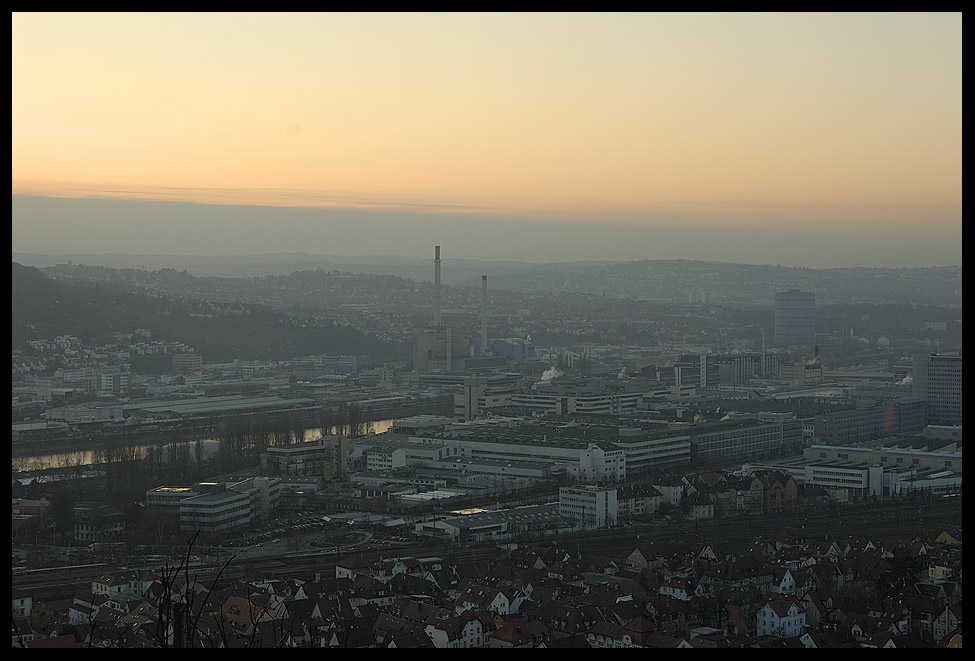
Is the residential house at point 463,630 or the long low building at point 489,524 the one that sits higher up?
the residential house at point 463,630

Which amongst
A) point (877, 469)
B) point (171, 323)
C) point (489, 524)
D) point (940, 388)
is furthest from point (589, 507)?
point (171, 323)

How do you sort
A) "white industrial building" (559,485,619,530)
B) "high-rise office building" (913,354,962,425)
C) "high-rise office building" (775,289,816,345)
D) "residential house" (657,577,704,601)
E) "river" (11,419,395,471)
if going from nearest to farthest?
"residential house" (657,577,704,601), "white industrial building" (559,485,619,530), "river" (11,419,395,471), "high-rise office building" (913,354,962,425), "high-rise office building" (775,289,816,345)

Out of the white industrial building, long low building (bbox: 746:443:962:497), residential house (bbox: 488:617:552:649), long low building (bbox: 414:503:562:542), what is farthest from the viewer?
long low building (bbox: 746:443:962:497)

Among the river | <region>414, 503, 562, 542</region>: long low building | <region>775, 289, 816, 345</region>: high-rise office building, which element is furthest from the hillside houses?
<region>775, 289, 816, 345</region>: high-rise office building

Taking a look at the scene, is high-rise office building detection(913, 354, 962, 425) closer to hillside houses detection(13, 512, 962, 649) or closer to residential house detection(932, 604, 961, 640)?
hillside houses detection(13, 512, 962, 649)

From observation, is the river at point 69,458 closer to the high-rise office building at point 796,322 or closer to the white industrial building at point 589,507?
the white industrial building at point 589,507

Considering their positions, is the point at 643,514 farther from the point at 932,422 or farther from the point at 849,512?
the point at 932,422

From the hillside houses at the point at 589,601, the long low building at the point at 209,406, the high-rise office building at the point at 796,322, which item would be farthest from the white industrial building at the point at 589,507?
the high-rise office building at the point at 796,322

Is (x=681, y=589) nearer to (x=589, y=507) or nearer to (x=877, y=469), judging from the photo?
(x=589, y=507)
